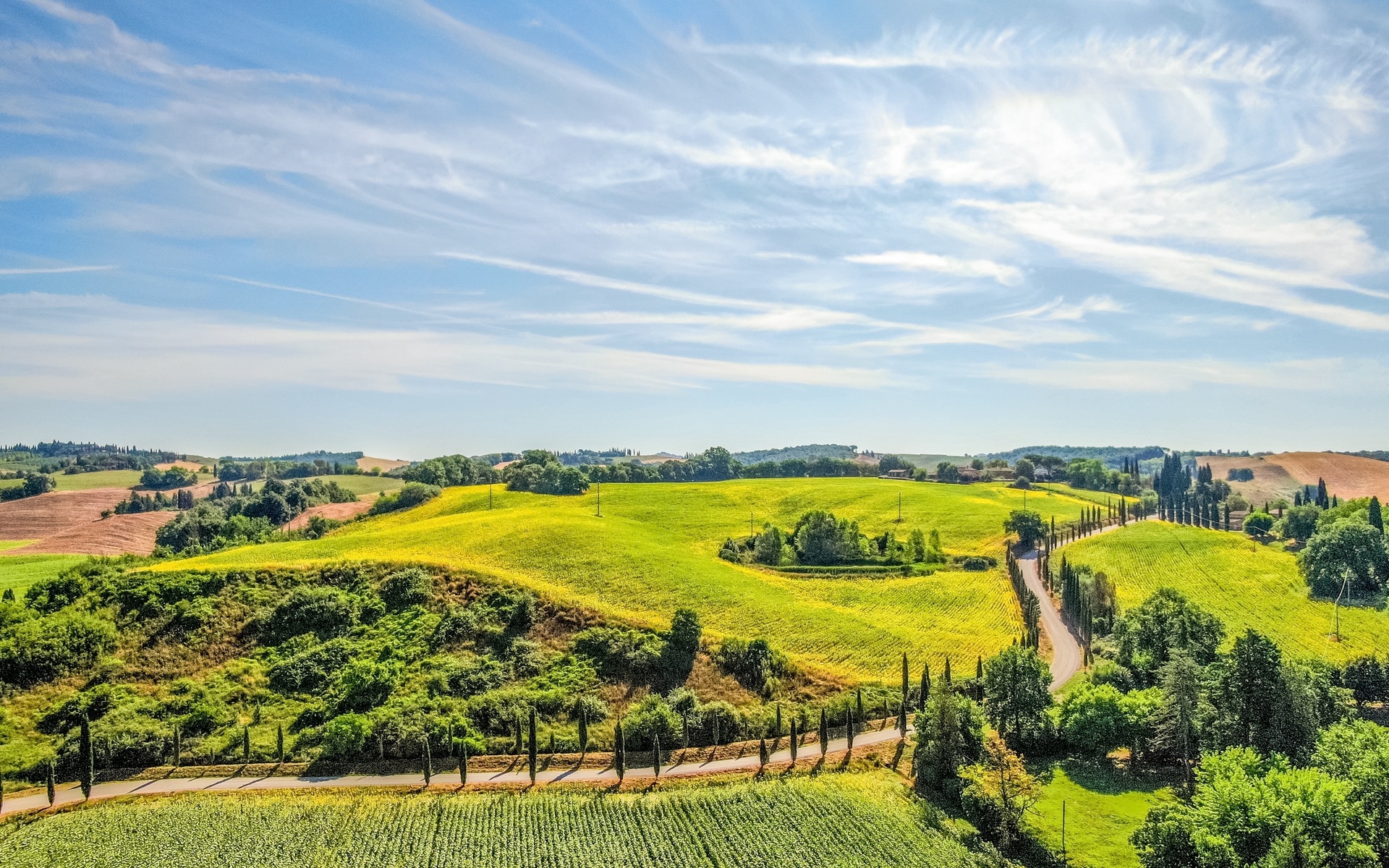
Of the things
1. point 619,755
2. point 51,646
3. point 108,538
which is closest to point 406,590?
point 51,646

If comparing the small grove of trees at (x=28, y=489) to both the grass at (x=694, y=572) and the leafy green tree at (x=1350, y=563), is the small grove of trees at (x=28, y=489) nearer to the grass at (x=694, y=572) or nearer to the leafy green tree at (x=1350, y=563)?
the grass at (x=694, y=572)

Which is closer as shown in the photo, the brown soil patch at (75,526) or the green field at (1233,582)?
the green field at (1233,582)

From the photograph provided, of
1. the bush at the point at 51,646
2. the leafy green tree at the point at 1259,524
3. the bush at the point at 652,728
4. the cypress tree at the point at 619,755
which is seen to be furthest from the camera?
the leafy green tree at the point at 1259,524

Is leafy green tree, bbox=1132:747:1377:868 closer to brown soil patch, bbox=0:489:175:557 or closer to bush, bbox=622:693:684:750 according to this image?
bush, bbox=622:693:684:750

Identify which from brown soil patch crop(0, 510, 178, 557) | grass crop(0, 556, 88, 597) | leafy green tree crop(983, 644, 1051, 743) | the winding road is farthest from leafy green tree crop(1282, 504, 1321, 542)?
brown soil patch crop(0, 510, 178, 557)

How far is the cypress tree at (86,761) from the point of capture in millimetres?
53344

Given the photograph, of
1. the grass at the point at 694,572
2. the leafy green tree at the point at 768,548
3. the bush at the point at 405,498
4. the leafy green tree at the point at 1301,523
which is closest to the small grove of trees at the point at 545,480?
the grass at the point at 694,572

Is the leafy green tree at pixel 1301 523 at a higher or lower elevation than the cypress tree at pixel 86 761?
higher

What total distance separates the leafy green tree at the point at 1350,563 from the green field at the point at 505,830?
9767 cm

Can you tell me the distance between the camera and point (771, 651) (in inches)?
2963

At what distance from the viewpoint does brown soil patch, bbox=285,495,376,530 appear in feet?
464

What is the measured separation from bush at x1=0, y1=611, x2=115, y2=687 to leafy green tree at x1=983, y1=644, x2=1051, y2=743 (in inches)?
3292

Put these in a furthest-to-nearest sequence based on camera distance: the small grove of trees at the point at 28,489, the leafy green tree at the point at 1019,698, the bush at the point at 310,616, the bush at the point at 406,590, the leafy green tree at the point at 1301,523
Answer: the small grove of trees at the point at 28,489 → the leafy green tree at the point at 1301,523 → the bush at the point at 406,590 → the bush at the point at 310,616 → the leafy green tree at the point at 1019,698

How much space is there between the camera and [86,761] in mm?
54062
